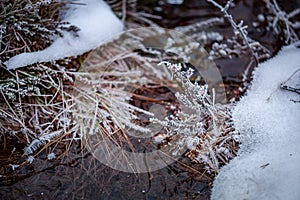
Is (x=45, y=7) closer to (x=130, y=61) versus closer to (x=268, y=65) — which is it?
(x=130, y=61)

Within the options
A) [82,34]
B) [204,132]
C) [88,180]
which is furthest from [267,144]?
[82,34]

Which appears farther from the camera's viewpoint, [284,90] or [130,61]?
[130,61]

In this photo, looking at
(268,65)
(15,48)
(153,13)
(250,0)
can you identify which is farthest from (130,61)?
(250,0)

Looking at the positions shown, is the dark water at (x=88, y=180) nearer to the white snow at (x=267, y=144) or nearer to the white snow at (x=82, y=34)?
the white snow at (x=267, y=144)

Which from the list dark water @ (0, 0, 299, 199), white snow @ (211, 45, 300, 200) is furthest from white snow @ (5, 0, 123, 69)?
white snow @ (211, 45, 300, 200)

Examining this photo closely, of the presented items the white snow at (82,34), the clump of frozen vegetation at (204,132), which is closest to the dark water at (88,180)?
the clump of frozen vegetation at (204,132)

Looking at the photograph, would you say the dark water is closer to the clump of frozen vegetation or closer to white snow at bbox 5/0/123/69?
the clump of frozen vegetation
